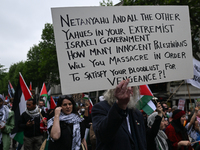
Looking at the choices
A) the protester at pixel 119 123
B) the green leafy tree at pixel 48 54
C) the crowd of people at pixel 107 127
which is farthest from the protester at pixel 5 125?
the green leafy tree at pixel 48 54

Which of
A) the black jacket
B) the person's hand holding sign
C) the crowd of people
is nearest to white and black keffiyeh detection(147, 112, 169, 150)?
the crowd of people

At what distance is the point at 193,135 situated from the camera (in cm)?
553

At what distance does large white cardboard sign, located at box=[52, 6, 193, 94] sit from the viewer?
2199 millimetres

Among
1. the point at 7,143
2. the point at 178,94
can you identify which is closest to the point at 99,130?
the point at 7,143

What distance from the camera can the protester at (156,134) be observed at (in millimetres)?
3514

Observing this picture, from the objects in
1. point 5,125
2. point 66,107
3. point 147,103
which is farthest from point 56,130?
point 5,125

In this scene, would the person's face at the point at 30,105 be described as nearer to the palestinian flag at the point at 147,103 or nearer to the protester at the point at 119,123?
the palestinian flag at the point at 147,103

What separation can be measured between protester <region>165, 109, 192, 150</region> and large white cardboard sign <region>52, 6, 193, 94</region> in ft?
8.46

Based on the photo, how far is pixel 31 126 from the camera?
5969mm

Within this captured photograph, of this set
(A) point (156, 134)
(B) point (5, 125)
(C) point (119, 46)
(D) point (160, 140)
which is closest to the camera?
(C) point (119, 46)

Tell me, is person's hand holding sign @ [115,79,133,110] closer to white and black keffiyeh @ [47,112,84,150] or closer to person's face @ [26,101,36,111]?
white and black keffiyeh @ [47,112,84,150]

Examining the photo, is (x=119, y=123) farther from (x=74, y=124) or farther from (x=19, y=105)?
(x=19, y=105)

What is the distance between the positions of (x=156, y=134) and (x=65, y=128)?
Answer: 1481 millimetres

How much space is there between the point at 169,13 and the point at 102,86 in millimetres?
1205
